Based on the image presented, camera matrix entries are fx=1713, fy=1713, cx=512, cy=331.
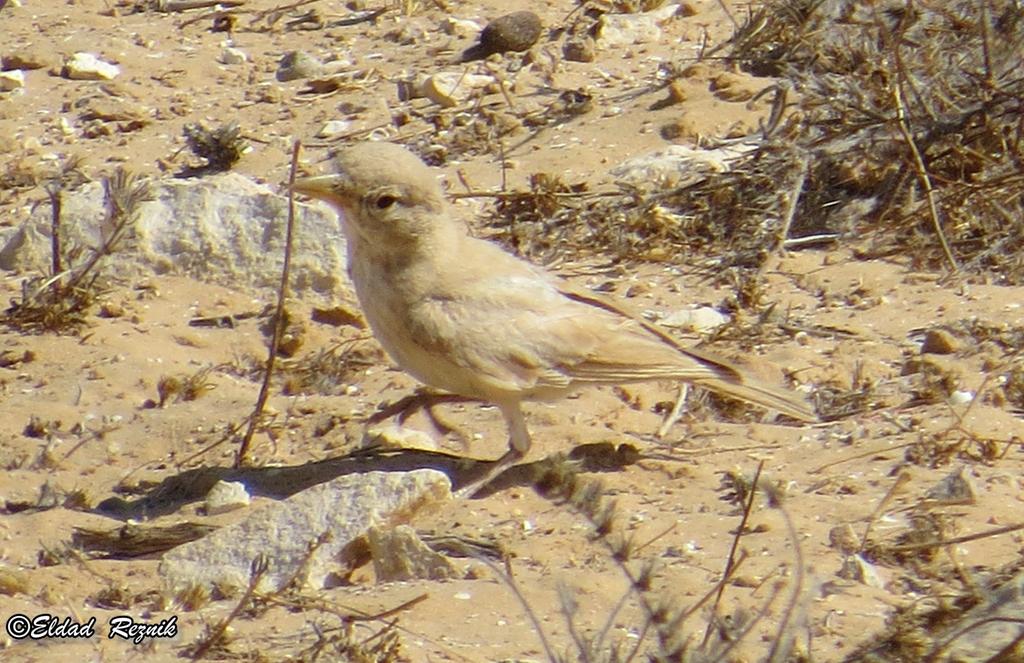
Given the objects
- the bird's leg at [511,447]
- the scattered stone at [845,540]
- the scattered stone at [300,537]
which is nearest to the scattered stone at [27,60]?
the bird's leg at [511,447]

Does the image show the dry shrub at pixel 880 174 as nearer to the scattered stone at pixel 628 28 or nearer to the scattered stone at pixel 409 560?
the scattered stone at pixel 628 28

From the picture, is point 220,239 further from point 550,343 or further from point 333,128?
point 550,343

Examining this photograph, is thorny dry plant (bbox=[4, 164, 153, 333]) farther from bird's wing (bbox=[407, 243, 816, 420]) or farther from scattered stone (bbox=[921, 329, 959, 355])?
scattered stone (bbox=[921, 329, 959, 355])

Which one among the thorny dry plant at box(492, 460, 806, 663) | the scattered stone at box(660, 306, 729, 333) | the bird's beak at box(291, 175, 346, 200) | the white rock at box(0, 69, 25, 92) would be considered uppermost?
the bird's beak at box(291, 175, 346, 200)

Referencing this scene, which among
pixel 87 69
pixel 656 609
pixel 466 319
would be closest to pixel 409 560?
pixel 656 609

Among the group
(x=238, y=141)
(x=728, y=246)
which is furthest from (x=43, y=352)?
(x=728, y=246)

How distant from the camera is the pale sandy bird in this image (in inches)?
216

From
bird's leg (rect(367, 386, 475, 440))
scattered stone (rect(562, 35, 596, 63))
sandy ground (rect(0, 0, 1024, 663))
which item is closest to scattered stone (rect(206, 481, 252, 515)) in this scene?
sandy ground (rect(0, 0, 1024, 663))

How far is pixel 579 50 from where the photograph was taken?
8.50 m

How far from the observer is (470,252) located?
19.0 feet

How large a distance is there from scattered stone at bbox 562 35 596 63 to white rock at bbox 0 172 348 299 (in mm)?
2004

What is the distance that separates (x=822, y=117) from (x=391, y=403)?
2.55 metres

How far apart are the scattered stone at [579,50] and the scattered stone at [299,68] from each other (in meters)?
1.24

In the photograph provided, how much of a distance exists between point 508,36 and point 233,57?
1449mm
